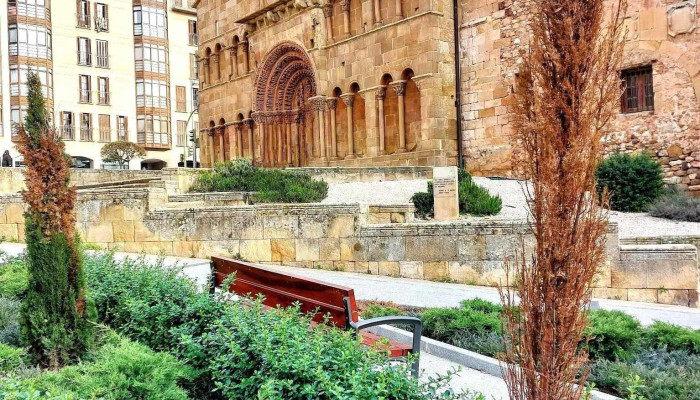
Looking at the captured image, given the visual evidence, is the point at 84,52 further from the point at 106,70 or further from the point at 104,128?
the point at 104,128

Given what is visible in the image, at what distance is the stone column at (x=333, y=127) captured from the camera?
950 inches

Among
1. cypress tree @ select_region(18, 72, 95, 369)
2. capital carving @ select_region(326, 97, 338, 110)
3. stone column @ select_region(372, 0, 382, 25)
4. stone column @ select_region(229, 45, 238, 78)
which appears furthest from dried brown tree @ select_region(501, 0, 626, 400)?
stone column @ select_region(229, 45, 238, 78)

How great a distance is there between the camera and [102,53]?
4869 cm

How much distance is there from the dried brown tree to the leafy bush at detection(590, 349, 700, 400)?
2.14m

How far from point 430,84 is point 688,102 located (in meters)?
7.37

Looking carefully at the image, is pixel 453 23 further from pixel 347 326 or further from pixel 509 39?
pixel 347 326

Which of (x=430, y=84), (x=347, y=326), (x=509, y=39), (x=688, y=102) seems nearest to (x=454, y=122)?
(x=430, y=84)

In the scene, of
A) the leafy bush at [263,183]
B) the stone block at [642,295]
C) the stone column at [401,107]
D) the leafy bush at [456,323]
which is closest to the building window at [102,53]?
the leafy bush at [263,183]

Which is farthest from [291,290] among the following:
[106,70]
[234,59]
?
[106,70]

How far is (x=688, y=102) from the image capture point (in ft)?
50.0

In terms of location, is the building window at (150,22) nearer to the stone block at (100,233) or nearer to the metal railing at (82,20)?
the metal railing at (82,20)

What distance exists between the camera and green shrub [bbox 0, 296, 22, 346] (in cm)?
644

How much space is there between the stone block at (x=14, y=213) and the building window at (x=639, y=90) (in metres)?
15.0

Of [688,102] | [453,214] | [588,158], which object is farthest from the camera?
[688,102]
